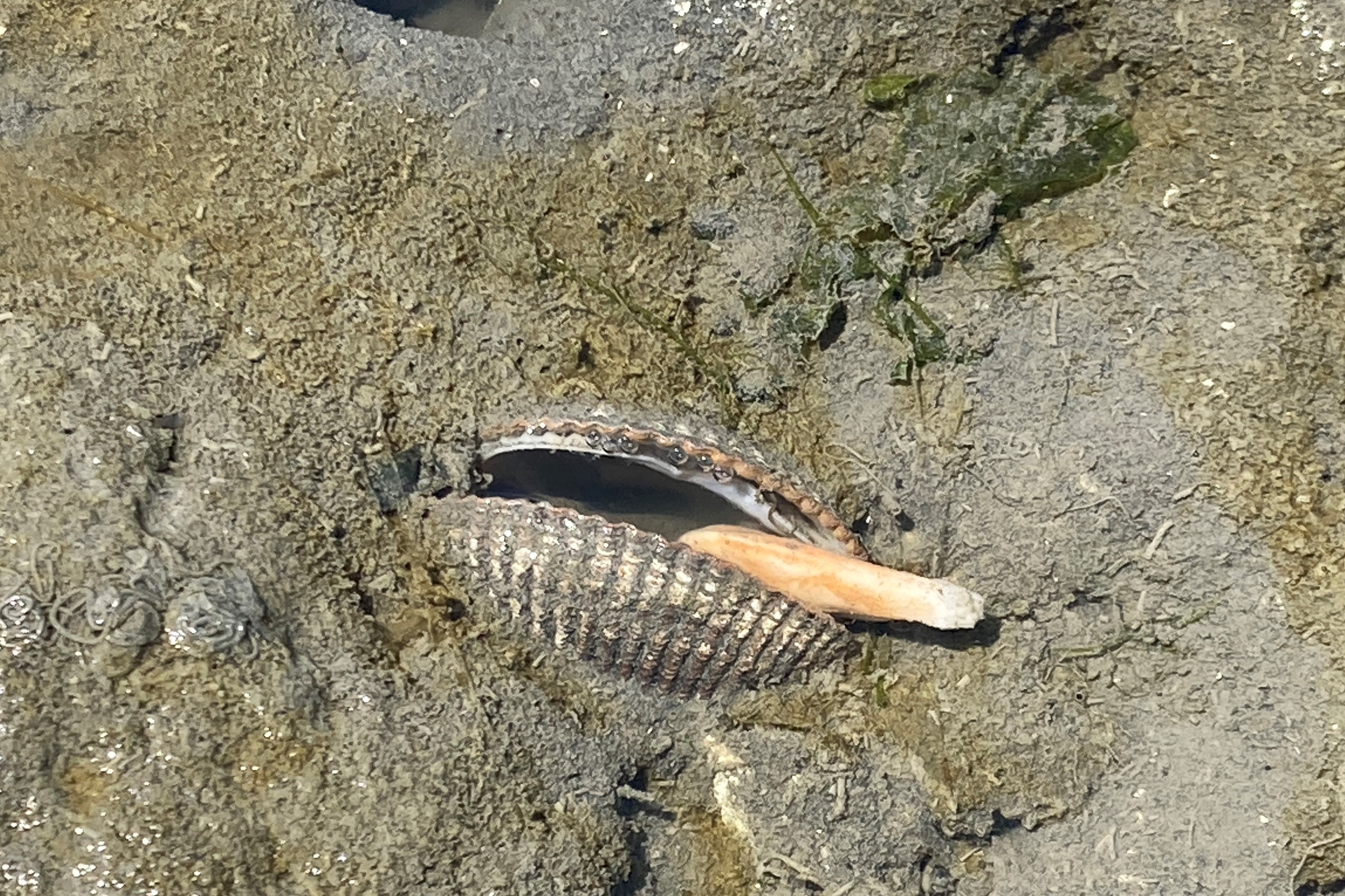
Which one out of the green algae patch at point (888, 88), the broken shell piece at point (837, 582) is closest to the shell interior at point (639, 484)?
the broken shell piece at point (837, 582)

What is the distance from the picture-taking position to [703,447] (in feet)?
13.0

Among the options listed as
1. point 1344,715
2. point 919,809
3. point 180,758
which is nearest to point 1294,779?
point 1344,715

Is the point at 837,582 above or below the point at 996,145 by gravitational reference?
below

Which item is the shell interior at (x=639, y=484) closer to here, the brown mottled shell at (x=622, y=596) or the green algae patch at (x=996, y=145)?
the brown mottled shell at (x=622, y=596)

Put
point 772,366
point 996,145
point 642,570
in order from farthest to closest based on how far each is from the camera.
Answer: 1. point 772,366
2. point 996,145
3. point 642,570

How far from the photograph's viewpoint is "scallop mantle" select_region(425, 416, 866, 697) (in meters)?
3.85

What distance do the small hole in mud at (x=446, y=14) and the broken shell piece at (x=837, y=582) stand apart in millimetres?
2516

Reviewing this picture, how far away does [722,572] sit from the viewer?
154 inches

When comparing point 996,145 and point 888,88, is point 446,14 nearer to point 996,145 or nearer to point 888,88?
point 888,88

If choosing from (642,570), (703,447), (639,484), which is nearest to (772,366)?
(703,447)

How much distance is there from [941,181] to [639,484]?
1679mm

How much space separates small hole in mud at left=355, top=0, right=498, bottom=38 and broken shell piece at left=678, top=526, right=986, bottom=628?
8.25 ft

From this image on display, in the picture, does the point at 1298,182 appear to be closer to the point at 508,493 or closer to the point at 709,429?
the point at 709,429

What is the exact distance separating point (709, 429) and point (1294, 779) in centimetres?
249
